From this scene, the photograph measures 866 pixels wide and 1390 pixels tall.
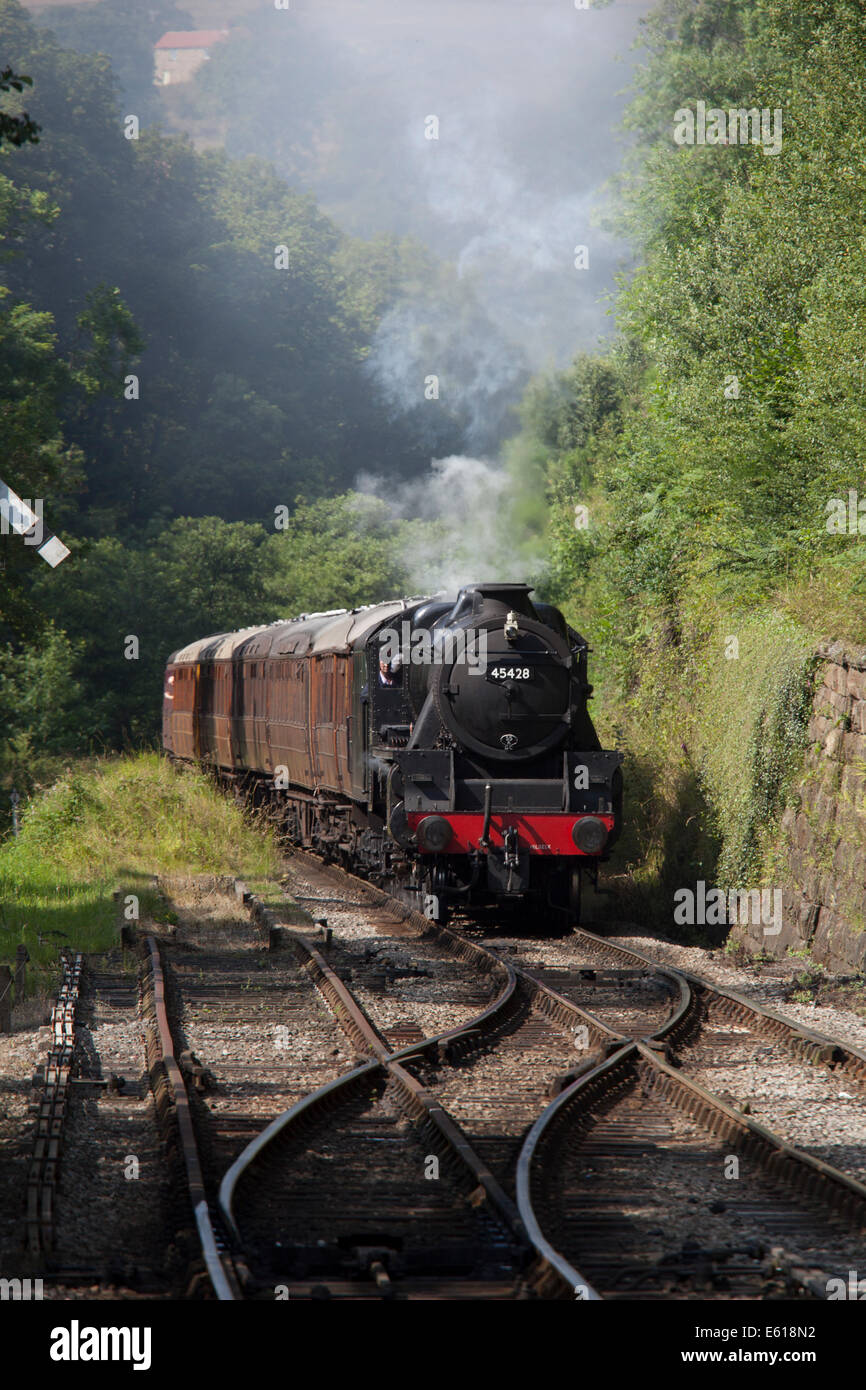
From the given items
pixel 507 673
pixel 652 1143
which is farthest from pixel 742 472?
pixel 652 1143

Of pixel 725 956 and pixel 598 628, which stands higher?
pixel 598 628

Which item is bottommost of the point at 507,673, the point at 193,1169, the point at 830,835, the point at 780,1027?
the point at 780,1027

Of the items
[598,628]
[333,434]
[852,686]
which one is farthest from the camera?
[333,434]

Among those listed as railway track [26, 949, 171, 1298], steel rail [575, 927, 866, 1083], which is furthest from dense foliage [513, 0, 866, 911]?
railway track [26, 949, 171, 1298]

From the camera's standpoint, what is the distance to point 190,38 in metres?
163

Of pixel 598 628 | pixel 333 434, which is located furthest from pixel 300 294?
pixel 598 628

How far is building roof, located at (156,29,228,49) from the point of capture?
160 m

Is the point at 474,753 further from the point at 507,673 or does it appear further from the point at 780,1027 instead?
the point at 780,1027

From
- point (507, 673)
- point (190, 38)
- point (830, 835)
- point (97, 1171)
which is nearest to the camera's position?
point (97, 1171)

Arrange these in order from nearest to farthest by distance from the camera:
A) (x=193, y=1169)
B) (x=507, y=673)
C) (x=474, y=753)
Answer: (x=193, y=1169) < (x=507, y=673) < (x=474, y=753)

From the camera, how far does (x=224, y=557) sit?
49.6 m

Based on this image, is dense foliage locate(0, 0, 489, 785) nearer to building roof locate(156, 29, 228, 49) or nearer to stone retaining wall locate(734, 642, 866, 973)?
stone retaining wall locate(734, 642, 866, 973)

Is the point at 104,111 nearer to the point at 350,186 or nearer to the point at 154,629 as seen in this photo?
the point at 154,629

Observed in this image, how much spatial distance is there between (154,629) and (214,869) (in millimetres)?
29130
